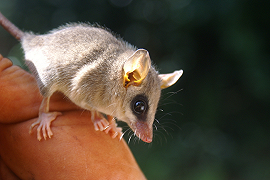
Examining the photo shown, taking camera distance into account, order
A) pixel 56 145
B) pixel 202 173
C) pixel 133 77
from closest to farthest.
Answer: pixel 56 145
pixel 133 77
pixel 202 173

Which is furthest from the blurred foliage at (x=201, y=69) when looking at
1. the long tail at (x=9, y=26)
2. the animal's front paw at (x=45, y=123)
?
the animal's front paw at (x=45, y=123)

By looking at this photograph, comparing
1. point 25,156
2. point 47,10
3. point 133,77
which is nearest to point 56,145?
point 25,156

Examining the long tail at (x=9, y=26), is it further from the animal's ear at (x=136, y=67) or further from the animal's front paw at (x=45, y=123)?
the animal's ear at (x=136, y=67)

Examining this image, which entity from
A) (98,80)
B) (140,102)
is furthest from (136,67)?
(98,80)

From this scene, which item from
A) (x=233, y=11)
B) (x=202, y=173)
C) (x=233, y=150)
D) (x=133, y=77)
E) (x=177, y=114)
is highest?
(x=233, y=11)

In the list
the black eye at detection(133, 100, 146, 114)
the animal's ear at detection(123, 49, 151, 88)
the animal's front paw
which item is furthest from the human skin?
the animal's ear at detection(123, 49, 151, 88)

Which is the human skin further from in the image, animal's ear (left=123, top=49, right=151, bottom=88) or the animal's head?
animal's ear (left=123, top=49, right=151, bottom=88)

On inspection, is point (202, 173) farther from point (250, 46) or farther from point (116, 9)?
point (116, 9)
